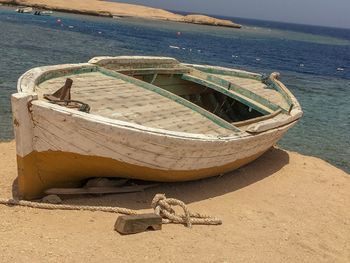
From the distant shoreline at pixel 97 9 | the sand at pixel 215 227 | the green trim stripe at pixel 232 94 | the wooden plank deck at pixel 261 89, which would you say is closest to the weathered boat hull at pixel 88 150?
the sand at pixel 215 227

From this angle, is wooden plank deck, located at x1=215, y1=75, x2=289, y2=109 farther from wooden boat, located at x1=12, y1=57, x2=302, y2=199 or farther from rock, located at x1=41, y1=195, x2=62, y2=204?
rock, located at x1=41, y1=195, x2=62, y2=204

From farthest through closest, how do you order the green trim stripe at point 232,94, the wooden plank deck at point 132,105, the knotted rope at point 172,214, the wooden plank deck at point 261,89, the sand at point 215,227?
the wooden plank deck at point 261,89 < the green trim stripe at point 232,94 < the wooden plank deck at point 132,105 < the knotted rope at point 172,214 < the sand at point 215,227

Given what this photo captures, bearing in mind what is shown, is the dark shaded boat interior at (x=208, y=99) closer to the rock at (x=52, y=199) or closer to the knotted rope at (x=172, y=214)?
the knotted rope at (x=172, y=214)

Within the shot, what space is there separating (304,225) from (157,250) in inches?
124

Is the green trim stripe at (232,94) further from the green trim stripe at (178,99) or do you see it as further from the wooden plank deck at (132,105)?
the wooden plank deck at (132,105)

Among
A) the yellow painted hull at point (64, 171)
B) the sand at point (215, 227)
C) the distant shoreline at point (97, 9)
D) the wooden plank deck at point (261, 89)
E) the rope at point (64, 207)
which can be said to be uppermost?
the distant shoreline at point (97, 9)

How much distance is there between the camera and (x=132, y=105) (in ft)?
25.7

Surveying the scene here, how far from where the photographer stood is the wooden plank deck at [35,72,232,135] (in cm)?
738

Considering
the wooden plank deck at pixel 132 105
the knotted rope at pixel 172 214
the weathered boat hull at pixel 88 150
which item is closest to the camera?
the weathered boat hull at pixel 88 150

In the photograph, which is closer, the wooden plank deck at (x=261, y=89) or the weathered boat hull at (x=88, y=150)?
the weathered boat hull at (x=88, y=150)

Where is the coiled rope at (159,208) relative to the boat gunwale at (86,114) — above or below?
below

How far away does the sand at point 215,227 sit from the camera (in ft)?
18.4

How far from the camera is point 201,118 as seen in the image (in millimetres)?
8211

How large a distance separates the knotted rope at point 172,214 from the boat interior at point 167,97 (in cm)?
124
